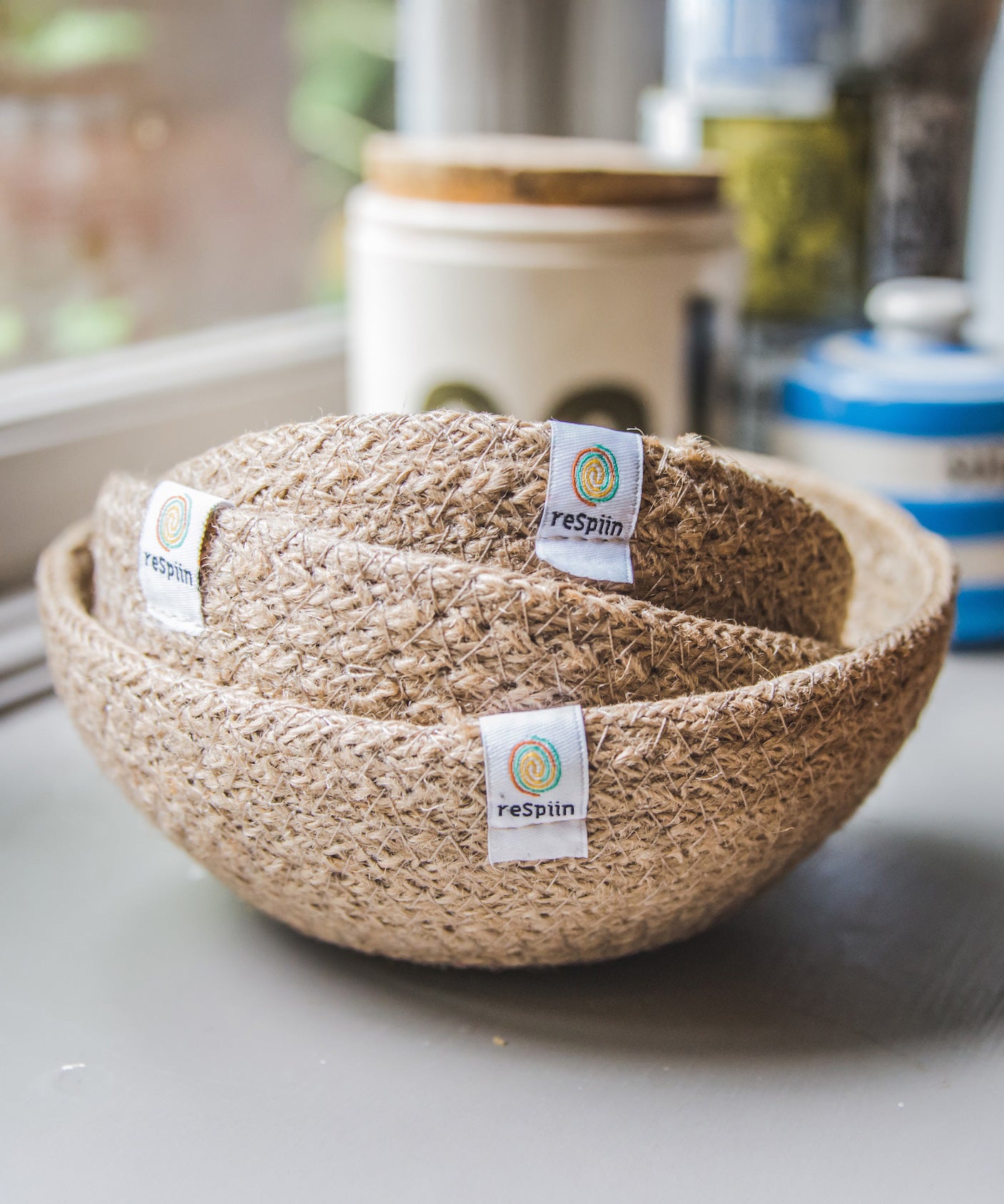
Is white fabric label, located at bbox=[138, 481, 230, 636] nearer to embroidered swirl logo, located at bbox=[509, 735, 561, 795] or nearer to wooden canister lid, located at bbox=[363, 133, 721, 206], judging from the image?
embroidered swirl logo, located at bbox=[509, 735, 561, 795]

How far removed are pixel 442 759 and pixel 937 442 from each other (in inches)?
17.8

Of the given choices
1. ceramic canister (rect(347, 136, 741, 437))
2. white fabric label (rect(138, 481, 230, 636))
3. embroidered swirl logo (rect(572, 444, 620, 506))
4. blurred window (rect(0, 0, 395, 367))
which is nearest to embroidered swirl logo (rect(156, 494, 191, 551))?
white fabric label (rect(138, 481, 230, 636))

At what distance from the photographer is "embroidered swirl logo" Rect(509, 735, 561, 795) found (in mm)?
298

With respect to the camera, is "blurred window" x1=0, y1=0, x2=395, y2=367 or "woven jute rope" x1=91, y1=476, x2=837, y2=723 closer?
"woven jute rope" x1=91, y1=476, x2=837, y2=723

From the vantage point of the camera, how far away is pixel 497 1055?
356 millimetres

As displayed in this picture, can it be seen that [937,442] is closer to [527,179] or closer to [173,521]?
[527,179]

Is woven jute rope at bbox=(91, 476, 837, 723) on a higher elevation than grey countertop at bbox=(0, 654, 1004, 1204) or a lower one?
higher

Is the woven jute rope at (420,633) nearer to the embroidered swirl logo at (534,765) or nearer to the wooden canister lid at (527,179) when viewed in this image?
the embroidered swirl logo at (534,765)

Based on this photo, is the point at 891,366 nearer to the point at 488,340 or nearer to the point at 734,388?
the point at 734,388

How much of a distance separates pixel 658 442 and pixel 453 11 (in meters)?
0.67

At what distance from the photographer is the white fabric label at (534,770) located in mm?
299

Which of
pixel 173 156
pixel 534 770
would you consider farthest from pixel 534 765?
pixel 173 156

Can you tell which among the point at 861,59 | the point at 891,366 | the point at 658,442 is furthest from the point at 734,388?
the point at 658,442

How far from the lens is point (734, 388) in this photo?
0.76 meters
